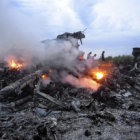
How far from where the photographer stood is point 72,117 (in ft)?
20.6

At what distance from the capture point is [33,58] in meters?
12.6

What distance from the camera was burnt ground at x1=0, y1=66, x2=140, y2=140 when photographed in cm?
493

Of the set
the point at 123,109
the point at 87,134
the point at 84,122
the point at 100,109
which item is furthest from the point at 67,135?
the point at 123,109

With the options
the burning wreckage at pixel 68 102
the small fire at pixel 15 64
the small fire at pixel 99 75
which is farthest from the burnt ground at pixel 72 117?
the small fire at pixel 15 64

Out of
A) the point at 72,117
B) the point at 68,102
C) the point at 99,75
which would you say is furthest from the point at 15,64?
the point at 72,117

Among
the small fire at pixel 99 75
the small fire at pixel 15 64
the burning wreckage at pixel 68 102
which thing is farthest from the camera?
the small fire at pixel 15 64

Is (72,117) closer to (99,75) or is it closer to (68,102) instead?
(68,102)

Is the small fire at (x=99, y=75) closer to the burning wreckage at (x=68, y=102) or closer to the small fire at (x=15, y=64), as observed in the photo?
the burning wreckage at (x=68, y=102)

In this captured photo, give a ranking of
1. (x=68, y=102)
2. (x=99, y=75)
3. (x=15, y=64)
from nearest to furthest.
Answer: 1. (x=68, y=102)
2. (x=99, y=75)
3. (x=15, y=64)

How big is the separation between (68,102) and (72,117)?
1871 mm

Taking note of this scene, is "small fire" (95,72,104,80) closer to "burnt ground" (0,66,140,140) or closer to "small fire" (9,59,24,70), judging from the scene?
"burnt ground" (0,66,140,140)

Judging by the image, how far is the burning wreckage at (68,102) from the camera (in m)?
5.13

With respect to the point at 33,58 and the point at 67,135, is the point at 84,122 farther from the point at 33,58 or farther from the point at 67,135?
the point at 33,58

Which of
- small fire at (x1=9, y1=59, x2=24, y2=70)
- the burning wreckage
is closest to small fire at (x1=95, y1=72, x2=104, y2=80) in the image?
the burning wreckage
